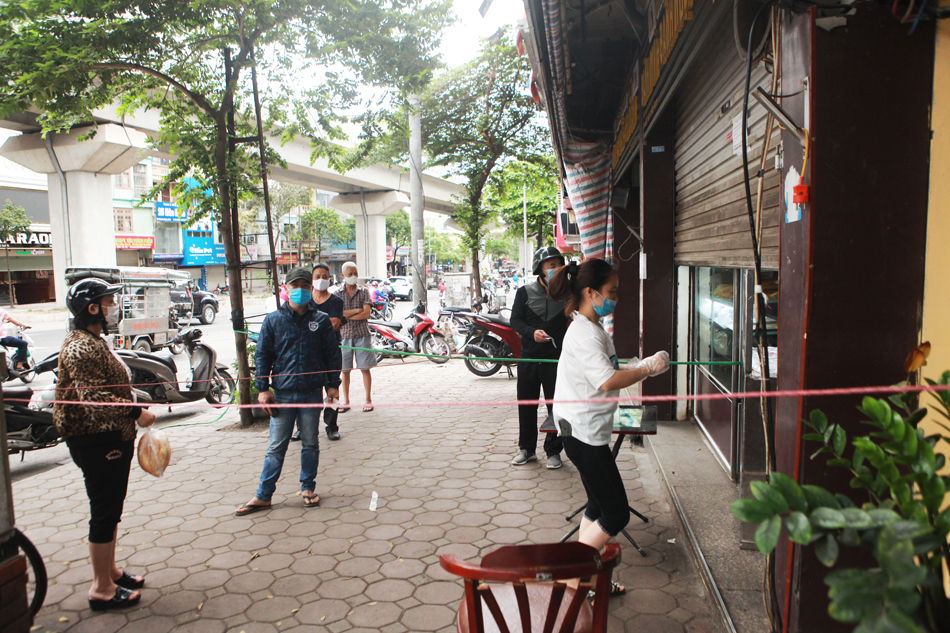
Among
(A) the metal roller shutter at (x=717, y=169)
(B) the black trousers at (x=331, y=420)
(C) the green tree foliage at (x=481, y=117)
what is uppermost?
(C) the green tree foliage at (x=481, y=117)

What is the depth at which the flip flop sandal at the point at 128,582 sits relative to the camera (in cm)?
333

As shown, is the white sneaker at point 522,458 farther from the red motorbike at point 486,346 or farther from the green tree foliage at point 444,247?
the green tree foliage at point 444,247

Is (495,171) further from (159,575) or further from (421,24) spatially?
(159,575)

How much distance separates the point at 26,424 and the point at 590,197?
654 cm

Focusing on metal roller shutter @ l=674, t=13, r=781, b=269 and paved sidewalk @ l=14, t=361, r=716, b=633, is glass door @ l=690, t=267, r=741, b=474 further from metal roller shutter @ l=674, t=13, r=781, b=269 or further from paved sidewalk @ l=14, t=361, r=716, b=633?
paved sidewalk @ l=14, t=361, r=716, b=633

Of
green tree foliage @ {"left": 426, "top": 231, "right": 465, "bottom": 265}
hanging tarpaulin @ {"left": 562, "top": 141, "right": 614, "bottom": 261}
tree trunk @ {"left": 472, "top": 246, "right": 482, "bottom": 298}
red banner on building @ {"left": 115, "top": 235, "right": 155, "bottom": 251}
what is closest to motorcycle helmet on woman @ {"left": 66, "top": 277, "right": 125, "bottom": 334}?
hanging tarpaulin @ {"left": 562, "top": 141, "right": 614, "bottom": 261}

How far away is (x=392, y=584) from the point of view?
341cm

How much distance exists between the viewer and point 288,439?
443cm

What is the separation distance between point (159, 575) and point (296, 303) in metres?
1.94

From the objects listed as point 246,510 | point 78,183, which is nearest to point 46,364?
point 246,510

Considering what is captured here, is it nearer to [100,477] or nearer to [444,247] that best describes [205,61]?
[100,477]

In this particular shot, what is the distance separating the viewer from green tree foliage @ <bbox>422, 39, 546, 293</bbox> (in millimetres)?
16078

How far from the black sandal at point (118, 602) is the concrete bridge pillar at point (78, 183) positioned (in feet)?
61.9

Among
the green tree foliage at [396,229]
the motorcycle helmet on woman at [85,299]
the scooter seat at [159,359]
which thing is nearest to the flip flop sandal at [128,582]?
the motorcycle helmet on woman at [85,299]
